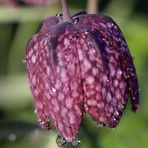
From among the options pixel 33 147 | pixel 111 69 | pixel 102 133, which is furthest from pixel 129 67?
pixel 102 133

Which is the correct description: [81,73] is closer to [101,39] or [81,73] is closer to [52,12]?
[101,39]

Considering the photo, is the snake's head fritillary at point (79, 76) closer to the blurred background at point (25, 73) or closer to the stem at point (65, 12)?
the stem at point (65, 12)

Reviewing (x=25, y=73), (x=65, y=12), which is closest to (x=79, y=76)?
(x=65, y=12)

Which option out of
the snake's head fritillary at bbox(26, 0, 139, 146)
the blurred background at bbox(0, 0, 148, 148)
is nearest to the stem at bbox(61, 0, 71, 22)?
the snake's head fritillary at bbox(26, 0, 139, 146)

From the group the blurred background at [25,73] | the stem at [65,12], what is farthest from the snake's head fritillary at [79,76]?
the blurred background at [25,73]

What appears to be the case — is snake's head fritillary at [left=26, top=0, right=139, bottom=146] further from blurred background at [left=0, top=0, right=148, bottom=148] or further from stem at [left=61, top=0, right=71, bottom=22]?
blurred background at [left=0, top=0, right=148, bottom=148]

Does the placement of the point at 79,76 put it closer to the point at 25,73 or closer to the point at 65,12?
the point at 65,12
